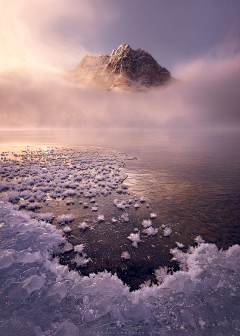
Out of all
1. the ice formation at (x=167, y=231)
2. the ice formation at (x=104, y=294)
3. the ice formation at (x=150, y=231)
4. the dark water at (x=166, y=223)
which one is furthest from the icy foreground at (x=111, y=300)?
the ice formation at (x=150, y=231)

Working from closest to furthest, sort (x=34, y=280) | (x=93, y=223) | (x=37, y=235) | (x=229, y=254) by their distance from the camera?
(x=34, y=280) → (x=229, y=254) → (x=37, y=235) → (x=93, y=223)

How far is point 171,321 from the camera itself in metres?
2.30

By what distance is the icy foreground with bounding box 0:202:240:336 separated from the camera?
2178 millimetres

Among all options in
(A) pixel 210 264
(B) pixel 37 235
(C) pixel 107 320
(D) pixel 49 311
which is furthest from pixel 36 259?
(A) pixel 210 264

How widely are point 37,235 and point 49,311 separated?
2049 millimetres

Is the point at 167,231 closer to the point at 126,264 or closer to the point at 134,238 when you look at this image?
the point at 134,238

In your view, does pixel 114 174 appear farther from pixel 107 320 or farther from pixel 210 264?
pixel 107 320

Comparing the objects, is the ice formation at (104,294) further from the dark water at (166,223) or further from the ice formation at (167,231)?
the ice formation at (167,231)

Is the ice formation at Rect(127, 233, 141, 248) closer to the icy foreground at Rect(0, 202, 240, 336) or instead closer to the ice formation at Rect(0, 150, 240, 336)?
the ice formation at Rect(0, 150, 240, 336)

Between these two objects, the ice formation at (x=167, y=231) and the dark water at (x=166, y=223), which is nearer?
the dark water at (x=166, y=223)

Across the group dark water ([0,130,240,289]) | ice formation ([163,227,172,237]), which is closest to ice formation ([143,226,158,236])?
dark water ([0,130,240,289])

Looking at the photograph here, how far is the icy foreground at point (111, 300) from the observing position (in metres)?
2.18

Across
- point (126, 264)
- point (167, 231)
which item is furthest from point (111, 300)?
point (167, 231)

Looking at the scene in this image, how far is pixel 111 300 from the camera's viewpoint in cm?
254
